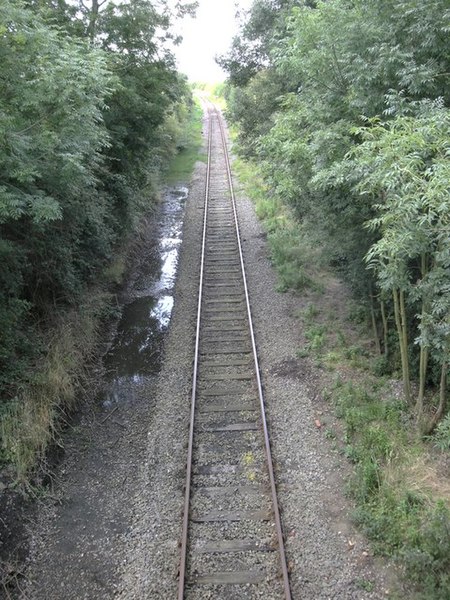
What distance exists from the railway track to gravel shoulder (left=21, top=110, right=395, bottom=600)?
8.3 inches

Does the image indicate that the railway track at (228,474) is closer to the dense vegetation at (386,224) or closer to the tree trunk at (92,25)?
the dense vegetation at (386,224)

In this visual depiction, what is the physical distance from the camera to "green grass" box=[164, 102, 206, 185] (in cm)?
2758

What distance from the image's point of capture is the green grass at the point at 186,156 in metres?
27.6

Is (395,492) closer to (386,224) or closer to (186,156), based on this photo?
(386,224)

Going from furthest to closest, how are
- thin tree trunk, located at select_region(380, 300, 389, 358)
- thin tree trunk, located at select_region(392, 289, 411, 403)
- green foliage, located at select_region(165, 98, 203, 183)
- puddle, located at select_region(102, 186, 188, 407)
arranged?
green foliage, located at select_region(165, 98, 203, 183) < puddle, located at select_region(102, 186, 188, 407) < thin tree trunk, located at select_region(380, 300, 389, 358) < thin tree trunk, located at select_region(392, 289, 411, 403)

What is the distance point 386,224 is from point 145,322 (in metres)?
7.90

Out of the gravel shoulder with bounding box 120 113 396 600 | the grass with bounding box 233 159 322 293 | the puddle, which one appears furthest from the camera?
the grass with bounding box 233 159 322 293

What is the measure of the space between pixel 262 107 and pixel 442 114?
45.9 feet

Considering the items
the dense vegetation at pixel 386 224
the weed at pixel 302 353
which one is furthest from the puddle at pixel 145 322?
the dense vegetation at pixel 386 224

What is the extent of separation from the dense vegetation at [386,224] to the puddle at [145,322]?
375 cm

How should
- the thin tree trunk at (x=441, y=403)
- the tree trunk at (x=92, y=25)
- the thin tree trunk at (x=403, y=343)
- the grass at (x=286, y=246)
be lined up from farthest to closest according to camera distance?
the grass at (x=286, y=246), the tree trunk at (x=92, y=25), the thin tree trunk at (x=403, y=343), the thin tree trunk at (x=441, y=403)

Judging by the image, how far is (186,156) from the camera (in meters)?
31.7

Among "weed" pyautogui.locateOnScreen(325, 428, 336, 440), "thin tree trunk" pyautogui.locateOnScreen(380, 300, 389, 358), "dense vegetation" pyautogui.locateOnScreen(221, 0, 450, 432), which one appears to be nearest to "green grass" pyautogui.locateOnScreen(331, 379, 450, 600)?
"weed" pyautogui.locateOnScreen(325, 428, 336, 440)

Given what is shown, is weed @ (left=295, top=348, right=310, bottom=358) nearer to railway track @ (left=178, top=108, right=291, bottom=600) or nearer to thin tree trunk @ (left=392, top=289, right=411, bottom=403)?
railway track @ (left=178, top=108, right=291, bottom=600)
